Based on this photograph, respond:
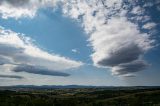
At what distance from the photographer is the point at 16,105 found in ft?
655

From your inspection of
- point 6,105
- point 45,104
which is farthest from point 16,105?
point 45,104

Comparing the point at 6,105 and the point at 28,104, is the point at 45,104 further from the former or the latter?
the point at 6,105

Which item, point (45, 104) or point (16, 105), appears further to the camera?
point (16, 105)

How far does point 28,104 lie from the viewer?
621ft

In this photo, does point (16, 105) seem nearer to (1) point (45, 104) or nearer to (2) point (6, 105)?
(2) point (6, 105)

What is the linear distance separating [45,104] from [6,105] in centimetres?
3375

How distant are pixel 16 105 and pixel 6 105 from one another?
9.64 metres

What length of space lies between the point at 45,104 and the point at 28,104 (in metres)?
15.2

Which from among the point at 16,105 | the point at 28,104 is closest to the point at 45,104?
the point at 28,104

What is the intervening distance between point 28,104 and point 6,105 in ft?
61.3

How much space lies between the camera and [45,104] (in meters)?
184

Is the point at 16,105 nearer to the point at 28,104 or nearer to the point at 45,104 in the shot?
the point at 28,104
